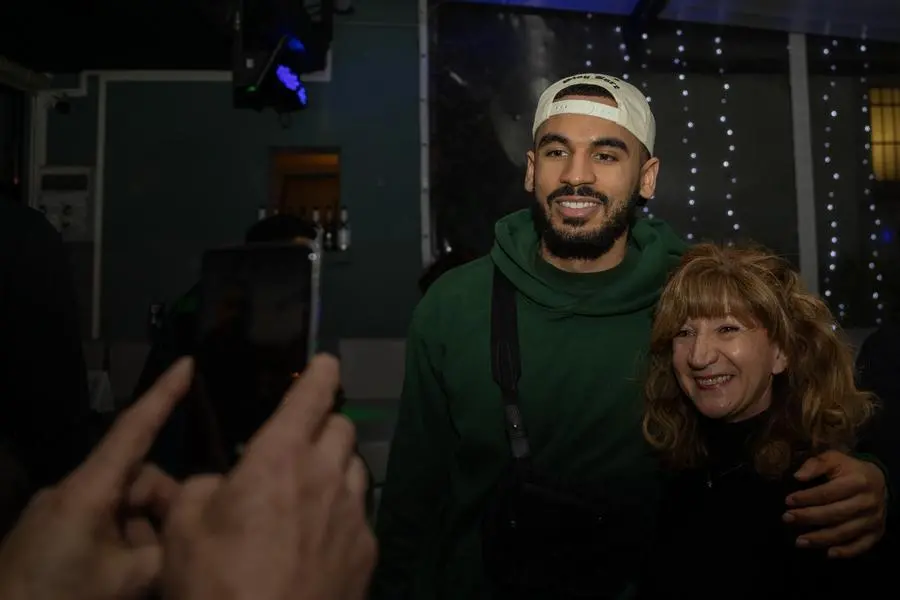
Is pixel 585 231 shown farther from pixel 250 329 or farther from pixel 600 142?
pixel 250 329

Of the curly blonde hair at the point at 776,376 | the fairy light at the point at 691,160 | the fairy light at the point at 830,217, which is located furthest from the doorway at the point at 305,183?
the curly blonde hair at the point at 776,376

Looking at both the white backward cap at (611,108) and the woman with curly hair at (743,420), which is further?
the white backward cap at (611,108)

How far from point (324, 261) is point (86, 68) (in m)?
1.97

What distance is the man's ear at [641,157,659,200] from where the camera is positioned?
54.7 inches

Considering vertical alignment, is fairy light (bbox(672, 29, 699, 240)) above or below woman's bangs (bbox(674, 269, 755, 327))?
above

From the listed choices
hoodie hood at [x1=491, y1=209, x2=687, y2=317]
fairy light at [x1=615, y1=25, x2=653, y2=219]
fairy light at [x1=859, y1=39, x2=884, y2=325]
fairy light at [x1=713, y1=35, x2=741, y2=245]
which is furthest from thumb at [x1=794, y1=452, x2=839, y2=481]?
fairy light at [x1=859, y1=39, x2=884, y2=325]

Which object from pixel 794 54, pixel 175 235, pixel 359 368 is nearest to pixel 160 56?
pixel 175 235

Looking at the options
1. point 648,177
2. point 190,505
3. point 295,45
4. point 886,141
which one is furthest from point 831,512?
point 886,141

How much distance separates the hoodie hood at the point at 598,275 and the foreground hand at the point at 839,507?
0.42 m

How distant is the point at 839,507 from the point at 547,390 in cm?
51

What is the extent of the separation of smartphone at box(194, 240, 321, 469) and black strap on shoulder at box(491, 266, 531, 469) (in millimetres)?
371

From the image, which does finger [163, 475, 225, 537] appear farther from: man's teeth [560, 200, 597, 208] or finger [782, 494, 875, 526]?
man's teeth [560, 200, 597, 208]

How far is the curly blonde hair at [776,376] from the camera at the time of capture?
1059 mm

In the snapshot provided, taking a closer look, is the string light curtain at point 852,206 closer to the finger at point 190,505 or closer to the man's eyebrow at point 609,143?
the man's eyebrow at point 609,143
